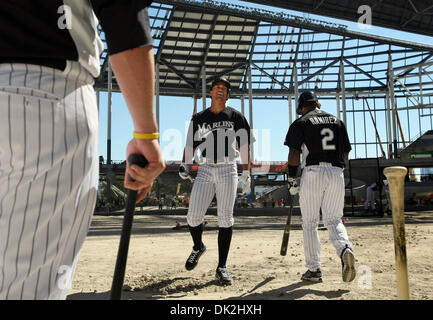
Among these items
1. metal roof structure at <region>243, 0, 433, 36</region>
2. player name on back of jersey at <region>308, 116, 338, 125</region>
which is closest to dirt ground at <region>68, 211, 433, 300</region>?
player name on back of jersey at <region>308, 116, 338, 125</region>

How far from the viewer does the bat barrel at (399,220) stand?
198cm

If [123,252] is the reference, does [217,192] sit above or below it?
above

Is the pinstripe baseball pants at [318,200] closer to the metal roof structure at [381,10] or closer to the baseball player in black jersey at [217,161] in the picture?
the baseball player in black jersey at [217,161]

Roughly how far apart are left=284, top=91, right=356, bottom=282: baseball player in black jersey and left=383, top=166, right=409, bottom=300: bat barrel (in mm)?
2079

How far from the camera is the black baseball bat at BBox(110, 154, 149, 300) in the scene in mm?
1500

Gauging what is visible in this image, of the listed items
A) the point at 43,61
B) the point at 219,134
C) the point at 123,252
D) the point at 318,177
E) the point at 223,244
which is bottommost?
the point at 223,244

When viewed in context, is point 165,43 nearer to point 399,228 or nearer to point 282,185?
point 282,185

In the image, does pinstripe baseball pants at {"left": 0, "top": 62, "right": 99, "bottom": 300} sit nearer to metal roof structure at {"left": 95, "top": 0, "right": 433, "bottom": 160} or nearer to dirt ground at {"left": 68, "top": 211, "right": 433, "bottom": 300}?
dirt ground at {"left": 68, "top": 211, "right": 433, "bottom": 300}

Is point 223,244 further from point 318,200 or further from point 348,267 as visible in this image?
point 348,267

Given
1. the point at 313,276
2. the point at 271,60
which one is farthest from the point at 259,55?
the point at 313,276

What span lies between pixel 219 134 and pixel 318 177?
128 cm

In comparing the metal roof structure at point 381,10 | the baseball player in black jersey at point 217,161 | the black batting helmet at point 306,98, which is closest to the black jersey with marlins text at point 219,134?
the baseball player in black jersey at point 217,161

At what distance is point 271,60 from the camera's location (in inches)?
1328

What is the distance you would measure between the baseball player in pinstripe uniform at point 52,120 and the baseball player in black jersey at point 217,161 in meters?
3.01
